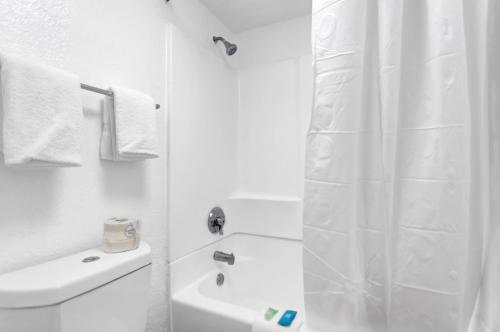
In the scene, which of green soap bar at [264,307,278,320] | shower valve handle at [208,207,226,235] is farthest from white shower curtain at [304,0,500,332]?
shower valve handle at [208,207,226,235]

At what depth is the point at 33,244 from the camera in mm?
756

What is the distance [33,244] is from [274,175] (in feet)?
4.26

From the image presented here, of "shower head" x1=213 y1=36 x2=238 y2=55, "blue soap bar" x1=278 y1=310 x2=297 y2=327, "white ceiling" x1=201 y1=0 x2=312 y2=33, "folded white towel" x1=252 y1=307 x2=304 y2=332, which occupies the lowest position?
"folded white towel" x1=252 y1=307 x2=304 y2=332

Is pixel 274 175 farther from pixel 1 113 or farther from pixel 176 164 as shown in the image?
pixel 1 113

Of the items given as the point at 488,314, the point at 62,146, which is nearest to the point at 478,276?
the point at 488,314

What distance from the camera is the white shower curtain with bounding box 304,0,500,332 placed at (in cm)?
63

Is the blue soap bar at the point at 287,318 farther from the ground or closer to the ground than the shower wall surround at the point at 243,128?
closer to the ground

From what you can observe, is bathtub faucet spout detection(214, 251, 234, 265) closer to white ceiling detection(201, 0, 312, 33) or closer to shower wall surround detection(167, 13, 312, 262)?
shower wall surround detection(167, 13, 312, 262)

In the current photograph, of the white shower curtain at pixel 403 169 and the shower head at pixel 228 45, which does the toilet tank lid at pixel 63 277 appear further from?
the shower head at pixel 228 45

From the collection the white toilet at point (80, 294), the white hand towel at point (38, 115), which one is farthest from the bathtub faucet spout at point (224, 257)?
the white hand towel at point (38, 115)

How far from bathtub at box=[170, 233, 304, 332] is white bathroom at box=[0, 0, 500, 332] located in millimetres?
39

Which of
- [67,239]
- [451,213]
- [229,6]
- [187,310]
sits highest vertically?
[229,6]

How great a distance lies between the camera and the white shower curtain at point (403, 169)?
635 millimetres

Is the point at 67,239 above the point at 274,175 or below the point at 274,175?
below
